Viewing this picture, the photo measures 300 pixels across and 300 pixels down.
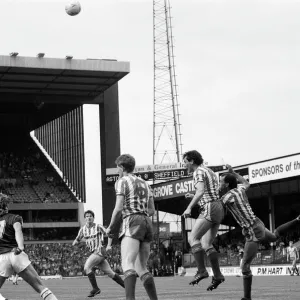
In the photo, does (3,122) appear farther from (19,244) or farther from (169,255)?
(19,244)

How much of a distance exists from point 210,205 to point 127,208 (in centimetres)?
381

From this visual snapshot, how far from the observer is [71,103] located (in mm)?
59188

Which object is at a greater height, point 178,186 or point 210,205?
point 178,186

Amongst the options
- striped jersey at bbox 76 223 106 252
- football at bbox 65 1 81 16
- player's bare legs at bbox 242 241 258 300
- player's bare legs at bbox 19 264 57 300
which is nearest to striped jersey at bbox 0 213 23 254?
player's bare legs at bbox 19 264 57 300

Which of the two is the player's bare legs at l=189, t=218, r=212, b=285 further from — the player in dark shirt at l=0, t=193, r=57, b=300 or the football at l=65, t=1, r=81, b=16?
the football at l=65, t=1, r=81, b=16

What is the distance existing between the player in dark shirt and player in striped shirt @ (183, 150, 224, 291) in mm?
3110

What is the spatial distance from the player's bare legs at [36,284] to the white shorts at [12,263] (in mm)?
82

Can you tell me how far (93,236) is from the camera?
64.2 ft

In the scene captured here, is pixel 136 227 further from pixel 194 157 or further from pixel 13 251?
pixel 194 157

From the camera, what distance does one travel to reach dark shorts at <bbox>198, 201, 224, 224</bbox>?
13883 millimetres

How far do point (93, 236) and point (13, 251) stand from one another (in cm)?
789

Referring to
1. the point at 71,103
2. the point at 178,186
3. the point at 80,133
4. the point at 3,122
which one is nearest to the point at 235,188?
the point at 178,186

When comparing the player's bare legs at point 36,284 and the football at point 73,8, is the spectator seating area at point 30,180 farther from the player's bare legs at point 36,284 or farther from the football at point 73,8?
the player's bare legs at point 36,284

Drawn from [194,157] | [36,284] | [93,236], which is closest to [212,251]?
[194,157]
